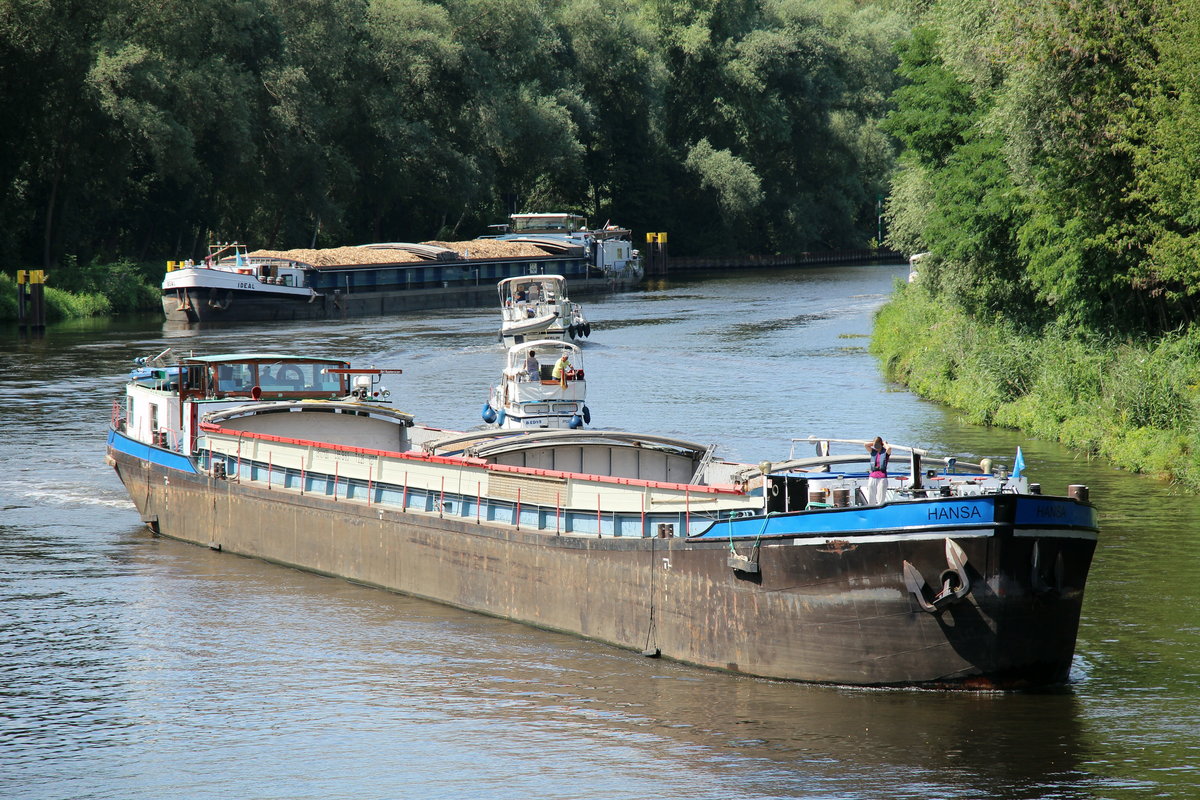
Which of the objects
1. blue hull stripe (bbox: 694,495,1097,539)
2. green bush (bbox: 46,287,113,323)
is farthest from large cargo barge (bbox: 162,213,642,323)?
blue hull stripe (bbox: 694,495,1097,539)

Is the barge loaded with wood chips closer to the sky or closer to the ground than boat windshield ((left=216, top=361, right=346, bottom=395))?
closer to the ground

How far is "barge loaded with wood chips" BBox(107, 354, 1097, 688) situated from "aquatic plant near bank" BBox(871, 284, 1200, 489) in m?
11.7

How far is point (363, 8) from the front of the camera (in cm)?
9219

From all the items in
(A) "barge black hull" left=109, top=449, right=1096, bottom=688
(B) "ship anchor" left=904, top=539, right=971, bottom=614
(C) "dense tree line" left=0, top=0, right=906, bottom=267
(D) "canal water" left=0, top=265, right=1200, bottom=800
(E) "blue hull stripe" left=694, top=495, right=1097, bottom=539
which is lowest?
(D) "canal water" left=0, top=265, right=1200, bottom=800

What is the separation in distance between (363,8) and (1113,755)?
83989 mm

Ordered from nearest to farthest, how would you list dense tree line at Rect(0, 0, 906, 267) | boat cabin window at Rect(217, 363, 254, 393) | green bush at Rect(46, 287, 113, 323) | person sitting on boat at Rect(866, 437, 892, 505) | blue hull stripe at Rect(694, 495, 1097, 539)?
blue hull stripe at Rect(694, 495, 1097, 539) → person sitting on boat at Rect(866, 437, 892, 505) → boat cabin window at Rect(217, 363, 254, 393) → green bush at Rect(46, 287, 113, 323) → dense tree line at Rect(0, 0, 906, 267)

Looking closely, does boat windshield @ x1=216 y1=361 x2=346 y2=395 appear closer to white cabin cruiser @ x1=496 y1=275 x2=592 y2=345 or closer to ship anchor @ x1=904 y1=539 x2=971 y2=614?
ship anchor @ x1=904 y1=539 x2=971 y2=614

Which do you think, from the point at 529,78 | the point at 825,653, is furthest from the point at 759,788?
the point at 529,78

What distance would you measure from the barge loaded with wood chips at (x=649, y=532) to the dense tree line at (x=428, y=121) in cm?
4889

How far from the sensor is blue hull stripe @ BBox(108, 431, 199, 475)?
29719 mm

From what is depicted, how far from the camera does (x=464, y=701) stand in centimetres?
1912

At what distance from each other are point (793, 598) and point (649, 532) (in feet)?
9.17

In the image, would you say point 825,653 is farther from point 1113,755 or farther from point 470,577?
point 470,577

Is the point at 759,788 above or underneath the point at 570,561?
underneath
